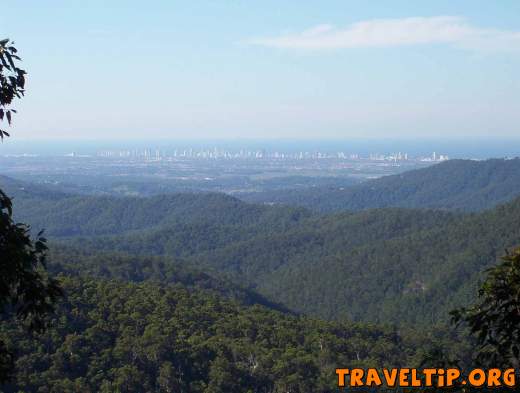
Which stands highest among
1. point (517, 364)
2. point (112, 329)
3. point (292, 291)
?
point (517, 364)

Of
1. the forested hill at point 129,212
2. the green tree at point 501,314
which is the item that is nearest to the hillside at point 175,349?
the green tree at point 501,314

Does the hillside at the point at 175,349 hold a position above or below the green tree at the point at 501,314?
below

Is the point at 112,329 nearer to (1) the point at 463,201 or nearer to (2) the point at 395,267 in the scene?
(2) the point at 395,267

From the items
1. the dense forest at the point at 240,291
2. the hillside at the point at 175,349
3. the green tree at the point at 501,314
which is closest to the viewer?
the green tree at the point at 501,314

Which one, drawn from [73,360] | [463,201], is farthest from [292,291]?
[463,201]

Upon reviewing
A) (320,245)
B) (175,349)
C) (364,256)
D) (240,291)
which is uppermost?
(175,349)

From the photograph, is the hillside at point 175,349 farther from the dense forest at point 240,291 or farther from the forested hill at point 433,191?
the forested hill at point 433,191

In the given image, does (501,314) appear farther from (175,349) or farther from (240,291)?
(240,291)

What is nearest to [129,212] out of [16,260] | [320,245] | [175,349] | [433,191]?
[320,245]

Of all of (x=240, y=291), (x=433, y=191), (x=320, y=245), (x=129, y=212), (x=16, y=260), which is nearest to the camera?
(x=16, y=260)
